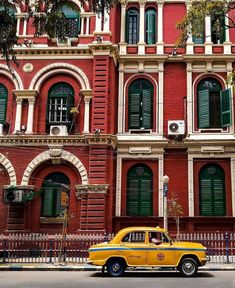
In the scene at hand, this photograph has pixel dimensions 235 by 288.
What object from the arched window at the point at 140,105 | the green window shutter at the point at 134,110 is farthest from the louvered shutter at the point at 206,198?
the green window shutter at the point at 134,110

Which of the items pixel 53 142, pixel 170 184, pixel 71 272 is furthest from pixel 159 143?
pixel 71 272

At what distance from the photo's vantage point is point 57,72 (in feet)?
76.4

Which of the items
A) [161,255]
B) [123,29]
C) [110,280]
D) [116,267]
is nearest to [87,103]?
[123,29]

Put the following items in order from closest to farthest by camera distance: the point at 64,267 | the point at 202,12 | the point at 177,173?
the point at 64,267 → the point at 202,12 → the point at 177,173

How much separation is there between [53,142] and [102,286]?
1094cm

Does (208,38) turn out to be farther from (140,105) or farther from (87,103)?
(87,103)

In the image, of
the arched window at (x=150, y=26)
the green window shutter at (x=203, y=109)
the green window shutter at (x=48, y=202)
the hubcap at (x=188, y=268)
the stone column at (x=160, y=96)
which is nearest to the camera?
the hubcap at (x=188, y=268)

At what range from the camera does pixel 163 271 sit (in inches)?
636

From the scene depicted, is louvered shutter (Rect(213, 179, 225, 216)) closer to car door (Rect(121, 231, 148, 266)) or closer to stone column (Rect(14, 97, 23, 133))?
car door (Rect(121, 231, 148, 266))

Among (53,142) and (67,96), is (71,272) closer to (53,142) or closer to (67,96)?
(53,142)

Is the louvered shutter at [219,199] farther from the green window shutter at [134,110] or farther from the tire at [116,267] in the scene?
the tire at [116,267]

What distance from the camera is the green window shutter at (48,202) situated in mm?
21922

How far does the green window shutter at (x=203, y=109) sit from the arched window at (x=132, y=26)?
4954 millimetres

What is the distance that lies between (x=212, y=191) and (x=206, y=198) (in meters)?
0.48
